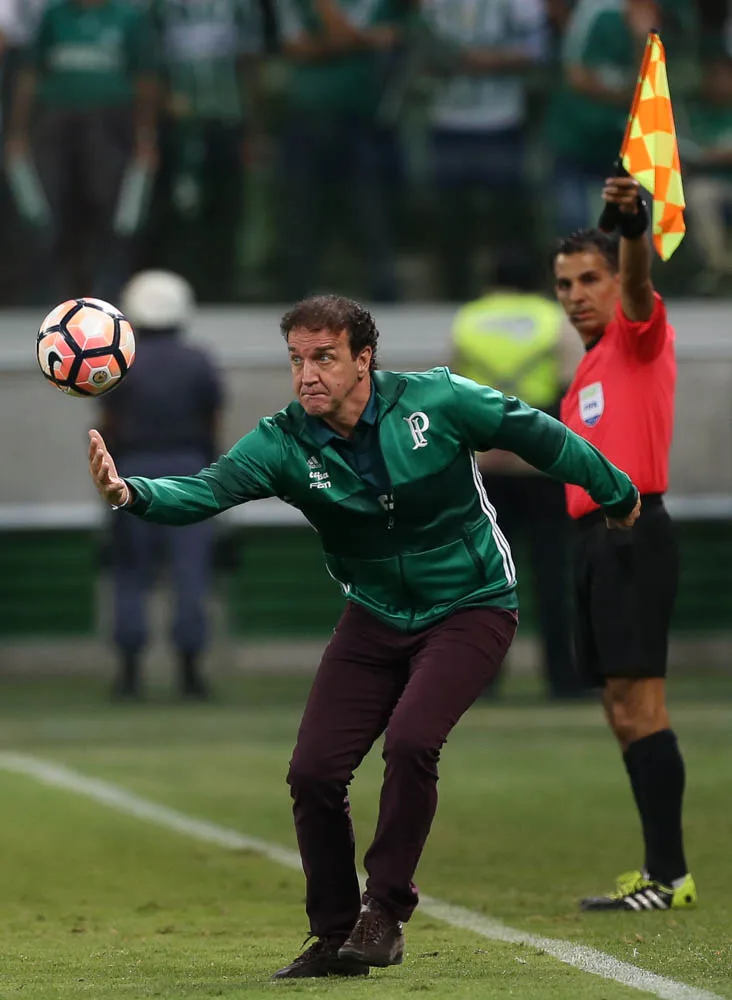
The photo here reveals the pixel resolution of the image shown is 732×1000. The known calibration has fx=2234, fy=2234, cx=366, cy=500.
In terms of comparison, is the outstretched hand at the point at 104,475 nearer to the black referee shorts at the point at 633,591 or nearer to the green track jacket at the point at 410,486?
the green track jacket at the point at 410,486

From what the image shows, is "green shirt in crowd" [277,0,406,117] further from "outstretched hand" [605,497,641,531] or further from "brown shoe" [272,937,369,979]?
"brown shoe" [272,937,369,979]

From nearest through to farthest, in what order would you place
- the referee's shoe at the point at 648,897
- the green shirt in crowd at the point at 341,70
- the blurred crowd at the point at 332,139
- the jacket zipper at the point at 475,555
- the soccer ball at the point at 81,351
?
the jacket zipper at the point at 475,555, the soccer ball at the point at 81,351, the referee's shoe at the point at 648,897, the blurred crowd at the point at 332,139, the green shirt in crowd at the point at 341,70

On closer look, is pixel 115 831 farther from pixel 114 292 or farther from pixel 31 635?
A: pixel 114 292

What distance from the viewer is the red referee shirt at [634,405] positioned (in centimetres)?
695

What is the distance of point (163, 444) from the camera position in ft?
44.0

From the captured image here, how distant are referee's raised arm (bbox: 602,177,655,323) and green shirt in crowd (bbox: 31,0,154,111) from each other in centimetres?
1006

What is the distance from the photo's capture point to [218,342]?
16391 mm

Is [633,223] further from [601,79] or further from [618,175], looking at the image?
[601,79]

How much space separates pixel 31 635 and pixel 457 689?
10.2 meters

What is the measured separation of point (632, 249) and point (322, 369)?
1.30 metres

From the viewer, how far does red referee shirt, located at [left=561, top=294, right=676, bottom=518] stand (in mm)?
6945

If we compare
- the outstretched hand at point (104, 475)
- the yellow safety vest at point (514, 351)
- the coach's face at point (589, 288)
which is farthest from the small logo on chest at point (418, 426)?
the yellow safety vest at point (514, 351)

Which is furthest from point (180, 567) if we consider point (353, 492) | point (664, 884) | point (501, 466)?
point (353, 492)

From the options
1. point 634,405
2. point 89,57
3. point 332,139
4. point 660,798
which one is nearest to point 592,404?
point 634,405
